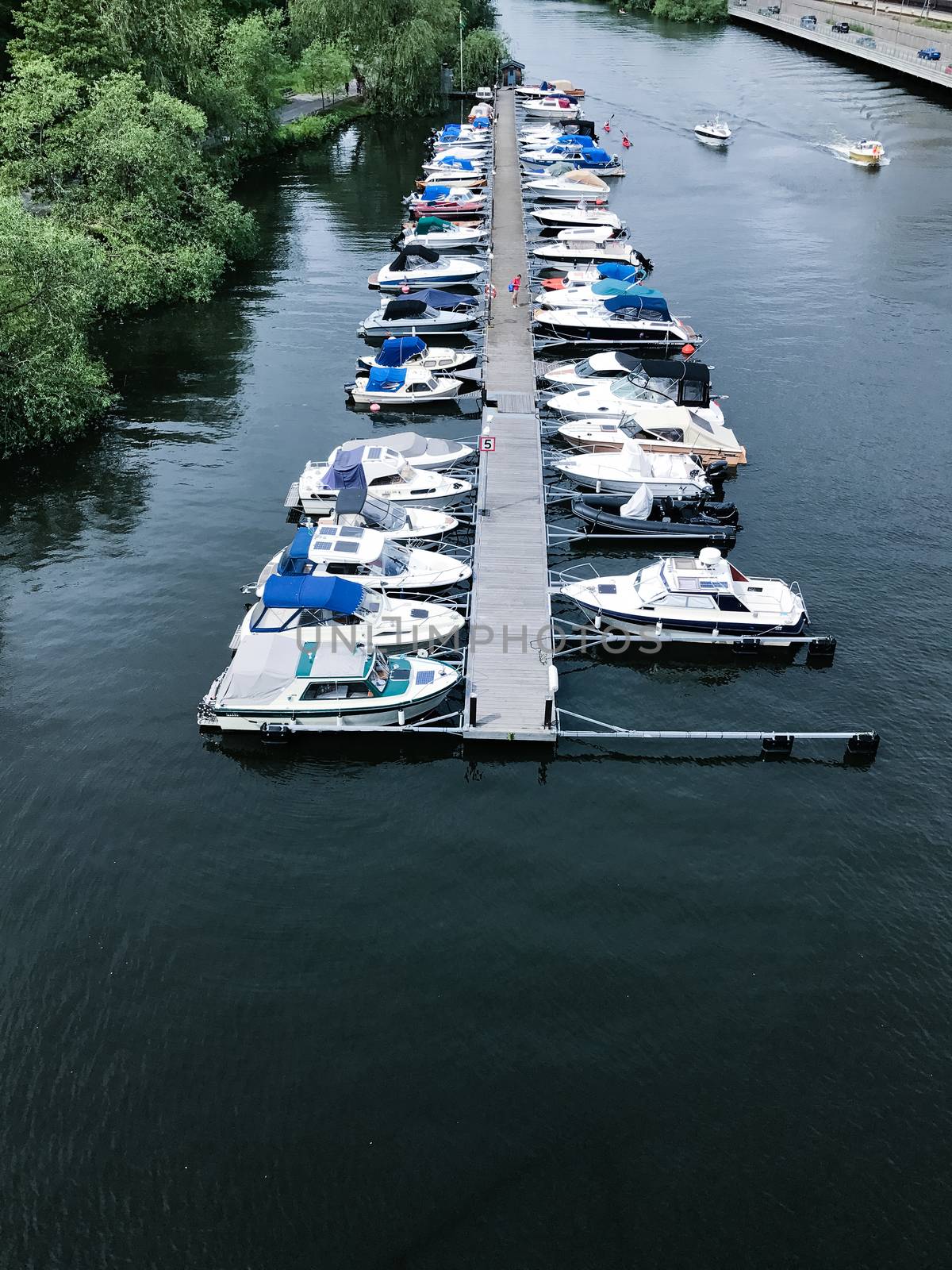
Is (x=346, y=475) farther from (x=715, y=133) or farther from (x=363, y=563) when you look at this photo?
(x=715, y=133)

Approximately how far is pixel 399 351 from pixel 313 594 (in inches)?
1015

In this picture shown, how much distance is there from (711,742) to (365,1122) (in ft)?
54.4

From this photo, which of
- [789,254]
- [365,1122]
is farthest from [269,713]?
[789,254]

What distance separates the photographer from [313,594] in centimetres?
3425

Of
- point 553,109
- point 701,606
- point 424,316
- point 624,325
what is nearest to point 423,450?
point 701,606

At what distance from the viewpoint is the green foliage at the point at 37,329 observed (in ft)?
154

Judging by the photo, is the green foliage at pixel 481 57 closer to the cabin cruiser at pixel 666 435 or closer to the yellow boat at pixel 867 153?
the yellow boat at pixel 867 153

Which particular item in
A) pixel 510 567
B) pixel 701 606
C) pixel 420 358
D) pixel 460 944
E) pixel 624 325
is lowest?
pixel 460 944

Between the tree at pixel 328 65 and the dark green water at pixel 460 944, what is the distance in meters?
77.8

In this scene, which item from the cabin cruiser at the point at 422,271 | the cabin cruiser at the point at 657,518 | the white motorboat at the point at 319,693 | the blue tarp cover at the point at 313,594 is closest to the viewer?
the white motorboat at the point at 319,693

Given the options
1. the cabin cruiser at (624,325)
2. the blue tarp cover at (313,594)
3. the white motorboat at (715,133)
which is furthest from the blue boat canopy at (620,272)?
the white motorboat at (715,133)

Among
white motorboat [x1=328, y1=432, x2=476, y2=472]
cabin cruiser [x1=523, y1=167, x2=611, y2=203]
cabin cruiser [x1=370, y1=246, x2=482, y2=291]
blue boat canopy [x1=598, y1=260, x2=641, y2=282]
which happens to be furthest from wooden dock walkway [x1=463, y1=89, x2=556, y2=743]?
cabin cruiser [x1=523, y1=167, x2=611, y2=203]

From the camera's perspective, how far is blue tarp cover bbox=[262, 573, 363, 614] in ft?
112

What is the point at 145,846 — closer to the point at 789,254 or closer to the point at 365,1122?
the point at 365,1122
